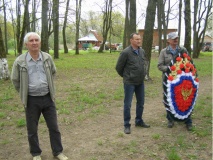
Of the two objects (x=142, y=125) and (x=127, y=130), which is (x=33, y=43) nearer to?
(x=127, y=130)

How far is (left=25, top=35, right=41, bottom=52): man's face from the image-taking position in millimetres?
4023

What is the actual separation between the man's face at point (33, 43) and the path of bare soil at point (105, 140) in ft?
6.15

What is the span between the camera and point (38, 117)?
171 inches

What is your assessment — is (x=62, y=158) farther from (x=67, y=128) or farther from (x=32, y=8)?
(x=32, y=8)

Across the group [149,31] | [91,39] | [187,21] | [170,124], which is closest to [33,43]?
[170,124]

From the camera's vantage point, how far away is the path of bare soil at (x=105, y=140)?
15.0 feet

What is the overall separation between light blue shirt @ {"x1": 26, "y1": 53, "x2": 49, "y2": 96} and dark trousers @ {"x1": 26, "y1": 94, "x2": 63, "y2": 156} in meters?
0.10

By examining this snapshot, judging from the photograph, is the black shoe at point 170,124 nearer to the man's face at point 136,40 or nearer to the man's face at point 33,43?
the man's face at point 136,40

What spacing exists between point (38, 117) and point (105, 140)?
1508 millimetres

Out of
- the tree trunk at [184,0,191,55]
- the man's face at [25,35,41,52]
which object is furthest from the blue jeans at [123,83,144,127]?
the tree trunk at [184,0,191,55]

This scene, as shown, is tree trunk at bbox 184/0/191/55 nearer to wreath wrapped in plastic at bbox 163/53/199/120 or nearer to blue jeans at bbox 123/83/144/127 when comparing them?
wreath wrapped in plastic at bbox 163/53/199/120

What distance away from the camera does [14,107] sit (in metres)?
7.79

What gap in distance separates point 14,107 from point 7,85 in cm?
328

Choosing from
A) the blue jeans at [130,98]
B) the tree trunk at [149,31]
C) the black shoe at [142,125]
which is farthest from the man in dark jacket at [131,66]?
the tree trunk at [149,31]
